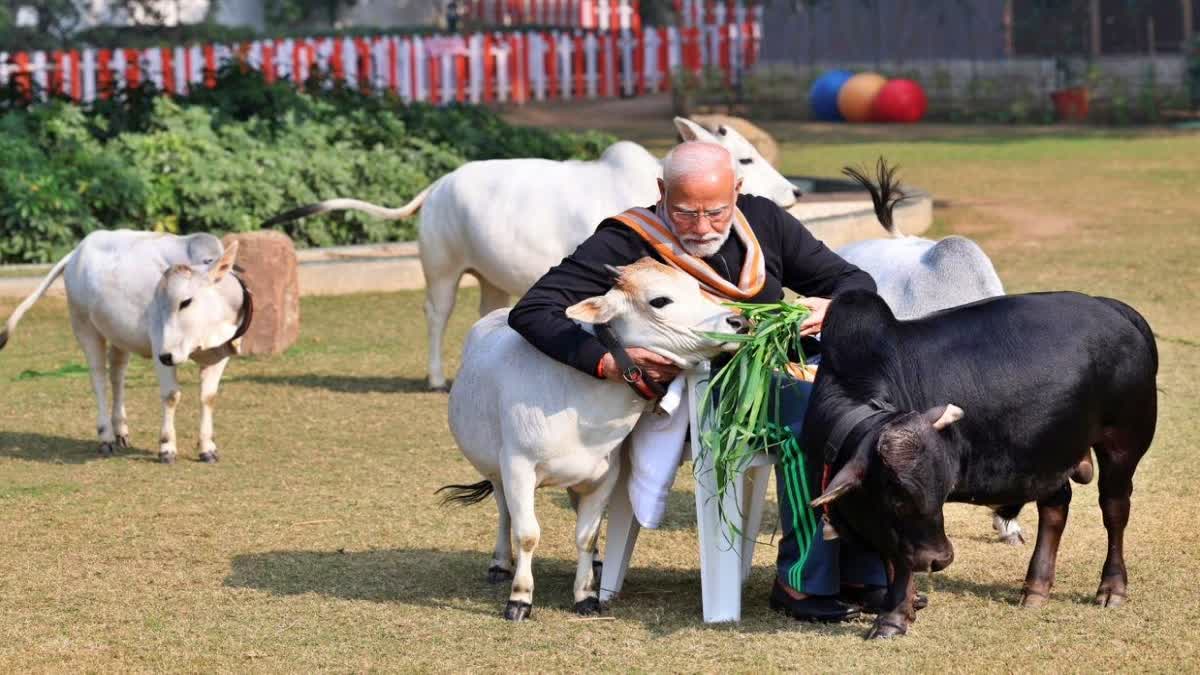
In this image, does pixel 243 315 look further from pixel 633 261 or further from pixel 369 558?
pixel 633 261

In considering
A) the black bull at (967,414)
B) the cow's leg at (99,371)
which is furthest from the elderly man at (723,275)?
the cow's leg at (99,371)

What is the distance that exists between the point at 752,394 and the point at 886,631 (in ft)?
2.78

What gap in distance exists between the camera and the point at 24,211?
46.4ft

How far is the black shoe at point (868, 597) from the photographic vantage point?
20.2 ft

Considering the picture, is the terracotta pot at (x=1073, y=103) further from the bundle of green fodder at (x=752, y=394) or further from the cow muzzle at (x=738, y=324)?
the cow muzzle at (x=738, y=324)

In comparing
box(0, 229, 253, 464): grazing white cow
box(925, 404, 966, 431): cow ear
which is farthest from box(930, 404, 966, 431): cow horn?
box(0, 229, 253, 464): grazing white cow

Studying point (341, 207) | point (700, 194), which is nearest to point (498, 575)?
point (700, 194)

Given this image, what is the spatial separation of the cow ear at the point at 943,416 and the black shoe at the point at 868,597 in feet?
2.37

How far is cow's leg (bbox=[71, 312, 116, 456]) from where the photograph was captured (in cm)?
938

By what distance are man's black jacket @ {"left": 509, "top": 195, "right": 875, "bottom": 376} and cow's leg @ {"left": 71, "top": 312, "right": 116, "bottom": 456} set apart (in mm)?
3792

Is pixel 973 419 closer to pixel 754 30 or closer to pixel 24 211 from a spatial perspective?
pixel 24 211

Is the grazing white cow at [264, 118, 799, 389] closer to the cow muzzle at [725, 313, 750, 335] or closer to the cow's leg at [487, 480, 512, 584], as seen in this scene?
the cow's leg at [487, 480, 512, 584]

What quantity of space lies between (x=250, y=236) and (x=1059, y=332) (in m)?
6.87

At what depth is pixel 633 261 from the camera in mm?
6277
